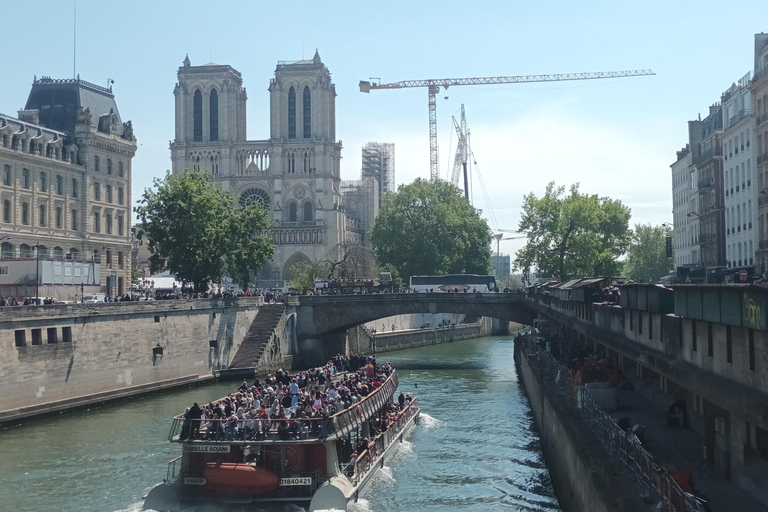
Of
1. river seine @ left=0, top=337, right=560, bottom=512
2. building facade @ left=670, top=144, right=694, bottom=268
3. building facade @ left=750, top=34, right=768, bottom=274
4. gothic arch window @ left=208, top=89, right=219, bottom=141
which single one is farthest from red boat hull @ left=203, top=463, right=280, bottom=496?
gothic arch window @ left=208, top=89, right=219, bottom=141

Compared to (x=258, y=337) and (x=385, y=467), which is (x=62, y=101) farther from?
(x=385, y=467)

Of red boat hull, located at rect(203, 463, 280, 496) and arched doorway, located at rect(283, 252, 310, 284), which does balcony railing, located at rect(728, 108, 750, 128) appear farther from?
arched doorway, located at rect(283, 252, 310, 284)

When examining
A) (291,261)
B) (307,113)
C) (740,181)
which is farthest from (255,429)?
(307,113)

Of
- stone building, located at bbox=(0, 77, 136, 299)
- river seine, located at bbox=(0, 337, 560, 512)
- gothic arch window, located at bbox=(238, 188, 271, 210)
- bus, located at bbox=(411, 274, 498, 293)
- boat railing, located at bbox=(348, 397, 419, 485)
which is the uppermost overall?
gothic arch window, located at bbox=(238, 188, 271, 210)

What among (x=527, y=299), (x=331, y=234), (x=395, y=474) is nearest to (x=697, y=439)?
(x=395, y=474)

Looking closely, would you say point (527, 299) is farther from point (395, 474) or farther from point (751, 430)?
point (751, 430)

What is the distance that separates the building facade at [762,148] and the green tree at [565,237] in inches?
1507

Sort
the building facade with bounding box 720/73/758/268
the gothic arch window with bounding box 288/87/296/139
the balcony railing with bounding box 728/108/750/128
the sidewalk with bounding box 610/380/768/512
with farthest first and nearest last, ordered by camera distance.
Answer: the gothic arch window with bounding box 288/87/296/139 → the balcony railing with bounding box 728/108/750/128 → the building facade with bounding box 720/73/758/268 → the sidewalk with bounding box 610/380/768/512

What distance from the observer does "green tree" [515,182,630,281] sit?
90.2m

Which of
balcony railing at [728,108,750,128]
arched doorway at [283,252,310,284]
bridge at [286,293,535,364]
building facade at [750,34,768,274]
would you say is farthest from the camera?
arched doorway at [283,252,310,284]

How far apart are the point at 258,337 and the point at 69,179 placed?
20.4m

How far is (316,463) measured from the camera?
24.8 meters

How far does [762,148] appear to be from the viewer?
4994 centimetres

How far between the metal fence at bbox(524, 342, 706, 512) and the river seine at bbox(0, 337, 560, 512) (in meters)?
3.68
